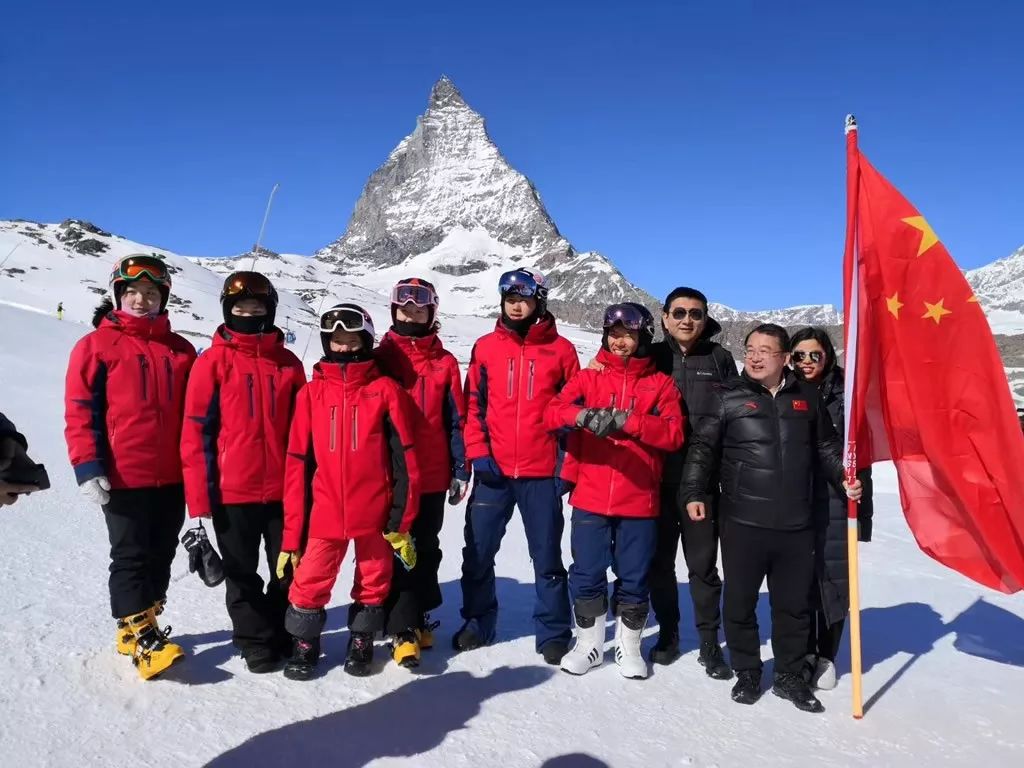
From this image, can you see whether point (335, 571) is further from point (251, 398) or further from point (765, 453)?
point (765, 453)

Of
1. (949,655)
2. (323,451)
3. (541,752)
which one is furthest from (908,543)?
(323,451)

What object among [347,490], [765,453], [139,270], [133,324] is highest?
[139,270]

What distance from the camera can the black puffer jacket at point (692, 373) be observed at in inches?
165

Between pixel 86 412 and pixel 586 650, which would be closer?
pixel 86 412

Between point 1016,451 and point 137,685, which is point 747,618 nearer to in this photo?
point 1016,451

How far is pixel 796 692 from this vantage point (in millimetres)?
3680

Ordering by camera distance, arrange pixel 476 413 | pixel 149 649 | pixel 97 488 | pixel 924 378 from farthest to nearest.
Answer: pixel 476 413
pixel 924 378
pixel 149 649
pixel 97 488

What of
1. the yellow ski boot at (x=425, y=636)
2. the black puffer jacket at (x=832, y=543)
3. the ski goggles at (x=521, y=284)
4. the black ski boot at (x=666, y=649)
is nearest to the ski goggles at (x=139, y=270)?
the ski goggles at (x=521, y=284)

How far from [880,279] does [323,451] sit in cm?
333

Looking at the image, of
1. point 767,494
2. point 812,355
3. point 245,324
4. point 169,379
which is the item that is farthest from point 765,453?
point 169,379

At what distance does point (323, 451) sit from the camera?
11.9ft

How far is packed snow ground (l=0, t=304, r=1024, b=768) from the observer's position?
9.72 feet

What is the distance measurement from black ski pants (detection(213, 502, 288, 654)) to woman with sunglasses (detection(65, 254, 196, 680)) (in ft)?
1.08

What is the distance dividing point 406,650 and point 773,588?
7.11 ft
